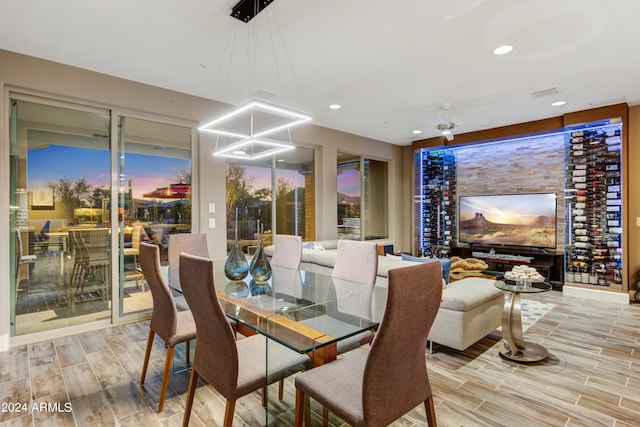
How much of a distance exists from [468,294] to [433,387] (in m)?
0.90

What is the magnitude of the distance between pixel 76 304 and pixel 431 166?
648 cm

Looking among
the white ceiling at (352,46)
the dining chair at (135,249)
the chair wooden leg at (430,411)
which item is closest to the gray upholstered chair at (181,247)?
the dining chair at (135,249)

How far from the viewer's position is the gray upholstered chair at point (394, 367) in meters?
1.26

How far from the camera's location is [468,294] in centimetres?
294

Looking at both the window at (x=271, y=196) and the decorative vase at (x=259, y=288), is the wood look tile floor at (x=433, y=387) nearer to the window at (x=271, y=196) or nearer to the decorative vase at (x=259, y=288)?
the decorative vase at (x=259, y=288)

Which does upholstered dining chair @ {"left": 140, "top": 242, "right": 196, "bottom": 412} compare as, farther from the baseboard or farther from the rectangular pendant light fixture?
the baseboard

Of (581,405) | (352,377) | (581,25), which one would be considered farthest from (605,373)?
(581,25)

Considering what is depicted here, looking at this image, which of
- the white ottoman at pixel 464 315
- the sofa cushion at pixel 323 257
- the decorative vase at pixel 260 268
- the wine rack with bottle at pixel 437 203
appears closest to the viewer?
the decorative vase at pixel 260 268

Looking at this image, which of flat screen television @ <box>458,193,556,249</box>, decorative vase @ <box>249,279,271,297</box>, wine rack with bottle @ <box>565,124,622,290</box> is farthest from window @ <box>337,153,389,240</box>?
decorative vase @ <box>249,279,271,297</box>

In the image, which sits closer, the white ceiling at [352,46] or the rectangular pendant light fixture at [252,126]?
the rectangular pendant light fixture at [252,126]

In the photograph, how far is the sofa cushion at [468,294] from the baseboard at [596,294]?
266 cm

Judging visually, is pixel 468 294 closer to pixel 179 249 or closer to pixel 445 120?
pixel 179 249

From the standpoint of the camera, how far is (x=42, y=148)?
341 cm

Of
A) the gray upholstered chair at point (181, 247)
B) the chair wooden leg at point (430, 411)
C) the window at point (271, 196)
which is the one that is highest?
the window at point (271, 196)
